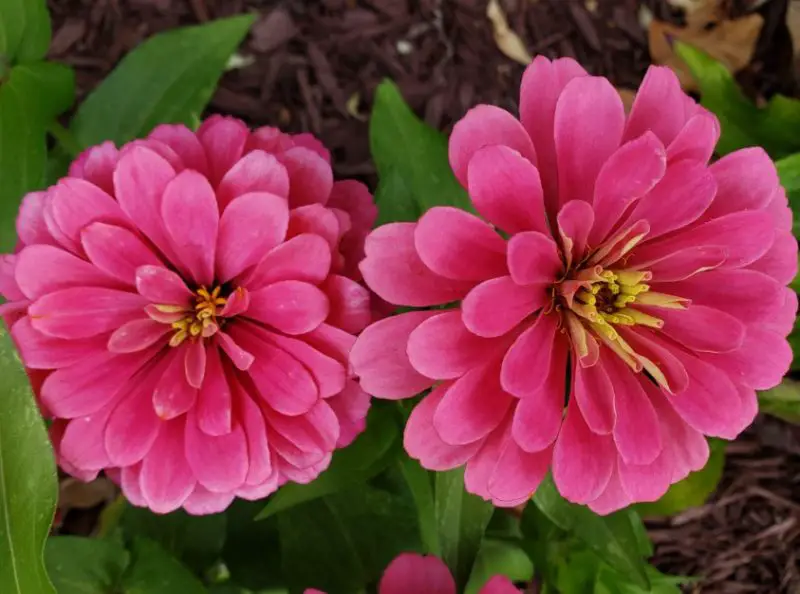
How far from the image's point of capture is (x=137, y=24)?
112 centimetres

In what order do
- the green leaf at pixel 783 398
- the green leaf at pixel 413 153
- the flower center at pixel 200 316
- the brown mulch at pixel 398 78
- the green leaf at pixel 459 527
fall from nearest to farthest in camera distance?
the flower center at pixel 200 316, the green leaf at pixel 459 527, the green leaf at pixel 413 153, the green leaf at pixel 783 398, the brown mulch at pixel 398 78

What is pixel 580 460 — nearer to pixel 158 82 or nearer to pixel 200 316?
pixel 200 316

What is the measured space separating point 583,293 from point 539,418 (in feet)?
0.34

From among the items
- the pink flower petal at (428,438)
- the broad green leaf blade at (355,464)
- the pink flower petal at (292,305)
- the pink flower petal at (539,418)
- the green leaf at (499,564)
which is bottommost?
the green leaf at (499,564)

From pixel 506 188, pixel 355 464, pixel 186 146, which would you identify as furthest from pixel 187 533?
pixel 506 188

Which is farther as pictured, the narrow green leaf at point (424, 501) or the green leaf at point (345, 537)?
the green leaf at point (345, 537)

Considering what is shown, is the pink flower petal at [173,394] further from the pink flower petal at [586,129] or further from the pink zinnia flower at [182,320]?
the pink flower petal at [586,129]

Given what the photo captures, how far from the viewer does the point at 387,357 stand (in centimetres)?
54

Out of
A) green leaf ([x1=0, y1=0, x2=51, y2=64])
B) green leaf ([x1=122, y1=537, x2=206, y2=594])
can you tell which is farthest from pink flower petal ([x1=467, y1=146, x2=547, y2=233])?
green leaf ([x1=0, y1=0, x2=51, y2=64])

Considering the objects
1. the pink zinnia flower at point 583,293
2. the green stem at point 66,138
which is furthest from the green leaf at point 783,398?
the green stem at point 66,138

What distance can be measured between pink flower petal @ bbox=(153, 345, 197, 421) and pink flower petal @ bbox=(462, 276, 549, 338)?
217mm

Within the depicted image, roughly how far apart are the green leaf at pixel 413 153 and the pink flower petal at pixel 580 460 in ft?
1.08

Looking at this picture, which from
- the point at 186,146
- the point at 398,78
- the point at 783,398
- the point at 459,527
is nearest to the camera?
the point at 186,146

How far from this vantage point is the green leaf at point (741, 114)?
986mm
